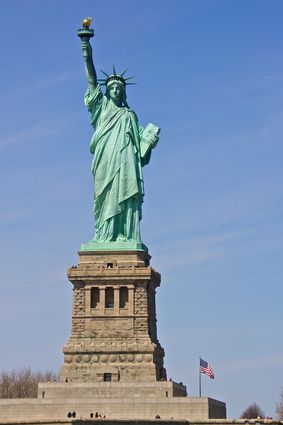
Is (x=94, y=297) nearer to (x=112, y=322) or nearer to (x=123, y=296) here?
(x=123, y=296)

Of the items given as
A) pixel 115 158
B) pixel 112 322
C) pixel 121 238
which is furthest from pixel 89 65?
pixel 112 322

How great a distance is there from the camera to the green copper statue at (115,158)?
166 feet

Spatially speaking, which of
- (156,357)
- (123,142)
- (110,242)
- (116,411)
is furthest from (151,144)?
(116,411)

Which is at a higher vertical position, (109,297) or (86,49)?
(86,49)

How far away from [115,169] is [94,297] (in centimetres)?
639

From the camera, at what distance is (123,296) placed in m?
49.5

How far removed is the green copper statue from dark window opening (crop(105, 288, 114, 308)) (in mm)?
2053

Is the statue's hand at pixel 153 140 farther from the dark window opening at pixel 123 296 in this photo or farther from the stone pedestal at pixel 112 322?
the dark window opening at pixel 123 296

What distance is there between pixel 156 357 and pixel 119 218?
702 cm

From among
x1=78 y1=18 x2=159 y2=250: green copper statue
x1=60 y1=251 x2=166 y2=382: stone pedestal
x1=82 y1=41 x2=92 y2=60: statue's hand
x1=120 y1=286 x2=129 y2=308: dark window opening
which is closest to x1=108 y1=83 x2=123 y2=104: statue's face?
x1=78 y1=18 x2=159 y2=250: green copper statue

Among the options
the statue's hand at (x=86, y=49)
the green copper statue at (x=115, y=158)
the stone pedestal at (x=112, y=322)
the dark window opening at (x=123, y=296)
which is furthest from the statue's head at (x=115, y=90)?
the dark window opening at (x=123, y=296)

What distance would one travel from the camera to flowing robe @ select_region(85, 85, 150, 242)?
50750mm

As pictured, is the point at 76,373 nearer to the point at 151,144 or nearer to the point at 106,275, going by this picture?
the point at 106,275

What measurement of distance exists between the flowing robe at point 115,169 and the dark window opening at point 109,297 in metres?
2.54
